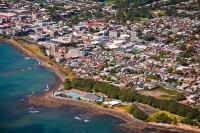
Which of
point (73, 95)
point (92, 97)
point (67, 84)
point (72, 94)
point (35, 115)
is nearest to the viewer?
point (35, 115)

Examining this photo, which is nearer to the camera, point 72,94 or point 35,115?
point 35,115

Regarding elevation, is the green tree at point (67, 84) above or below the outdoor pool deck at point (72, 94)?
above

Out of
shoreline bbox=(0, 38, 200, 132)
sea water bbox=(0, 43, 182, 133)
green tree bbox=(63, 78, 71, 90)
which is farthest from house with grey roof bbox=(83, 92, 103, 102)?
green tree bbox=(63, 78, 71, 90)

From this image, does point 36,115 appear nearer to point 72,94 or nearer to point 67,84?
point 72,94

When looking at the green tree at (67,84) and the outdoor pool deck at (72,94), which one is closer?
the outdoor pool deck at (72,94)

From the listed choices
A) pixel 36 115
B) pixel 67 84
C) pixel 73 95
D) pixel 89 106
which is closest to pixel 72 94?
pixel 73 95

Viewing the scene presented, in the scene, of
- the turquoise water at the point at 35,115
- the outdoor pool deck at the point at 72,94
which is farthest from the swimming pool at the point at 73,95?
the turquoise water at the point at 35,115

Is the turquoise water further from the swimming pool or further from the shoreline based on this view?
the swimming pool

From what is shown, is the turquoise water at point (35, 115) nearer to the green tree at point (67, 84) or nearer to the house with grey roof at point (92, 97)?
the house with grey roof at point (92, 97)
